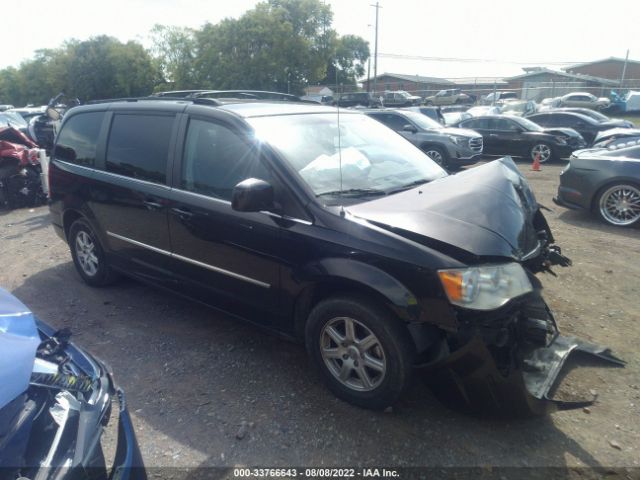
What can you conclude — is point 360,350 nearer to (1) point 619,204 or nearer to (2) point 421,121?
(1) point 619,204

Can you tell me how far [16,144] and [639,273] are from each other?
10.5 meters

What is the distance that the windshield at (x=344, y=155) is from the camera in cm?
312

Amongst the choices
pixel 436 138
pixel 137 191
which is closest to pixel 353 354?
pixel 137 191

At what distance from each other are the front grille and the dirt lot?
8.86m

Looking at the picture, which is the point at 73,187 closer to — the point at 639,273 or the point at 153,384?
the point at 153,384

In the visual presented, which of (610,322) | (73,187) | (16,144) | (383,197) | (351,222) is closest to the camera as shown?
(351,222)

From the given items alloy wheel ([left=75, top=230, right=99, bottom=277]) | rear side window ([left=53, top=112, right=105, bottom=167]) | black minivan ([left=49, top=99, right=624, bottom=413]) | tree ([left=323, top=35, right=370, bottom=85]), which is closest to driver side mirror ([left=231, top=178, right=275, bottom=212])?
black minivan ([left=49, top=99, right=624, bottom=413])

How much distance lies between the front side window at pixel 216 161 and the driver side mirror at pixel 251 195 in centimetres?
23

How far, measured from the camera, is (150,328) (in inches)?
158

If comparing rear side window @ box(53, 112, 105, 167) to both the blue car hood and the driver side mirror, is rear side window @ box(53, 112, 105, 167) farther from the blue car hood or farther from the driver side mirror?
the blue car hood

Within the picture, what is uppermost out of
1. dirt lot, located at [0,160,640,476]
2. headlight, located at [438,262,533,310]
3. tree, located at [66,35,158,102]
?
tree, located at [66,35,158,102]

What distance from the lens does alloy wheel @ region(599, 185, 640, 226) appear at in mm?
6891

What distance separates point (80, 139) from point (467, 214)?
388cm

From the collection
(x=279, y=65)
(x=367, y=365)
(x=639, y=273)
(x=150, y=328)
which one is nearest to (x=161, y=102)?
(x=150, y=328)
